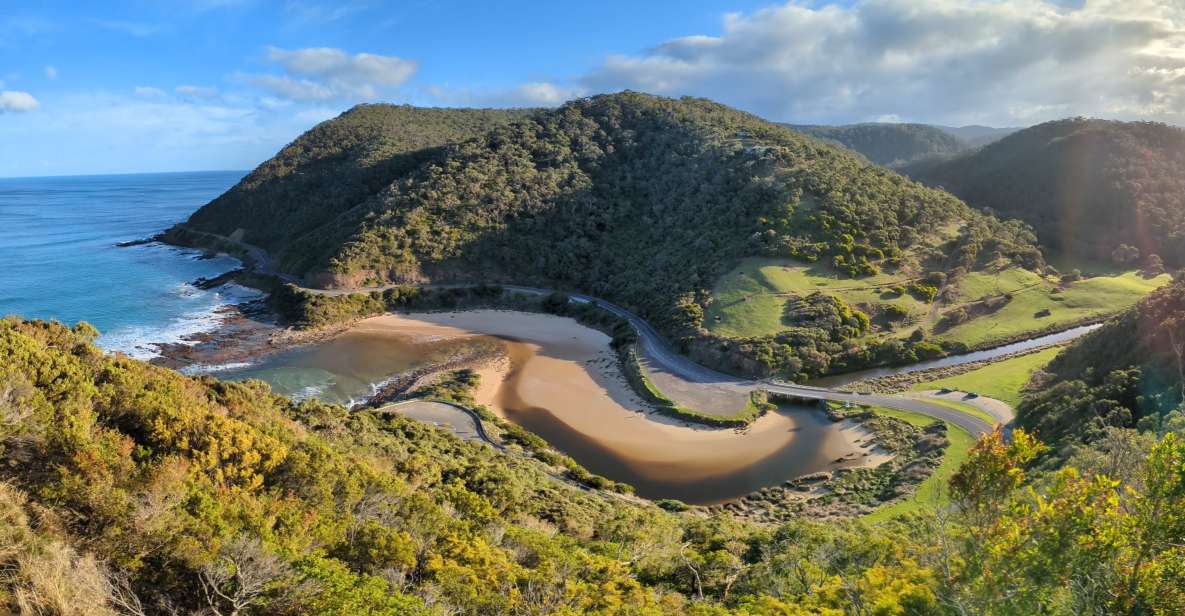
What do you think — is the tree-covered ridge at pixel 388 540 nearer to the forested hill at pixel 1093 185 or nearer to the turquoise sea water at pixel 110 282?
the turquoise sea water at pixel 110 282

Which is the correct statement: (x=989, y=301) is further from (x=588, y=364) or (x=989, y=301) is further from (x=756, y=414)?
(x=588, y=364)

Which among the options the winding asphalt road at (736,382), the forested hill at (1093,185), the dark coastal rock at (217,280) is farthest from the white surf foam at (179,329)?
the forested hill at (1093,185)

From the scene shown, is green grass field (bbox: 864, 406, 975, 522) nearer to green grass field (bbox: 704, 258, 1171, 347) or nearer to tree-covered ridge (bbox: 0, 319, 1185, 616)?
tree-covered ridge (bbox: 0, 319, 1185, 616)

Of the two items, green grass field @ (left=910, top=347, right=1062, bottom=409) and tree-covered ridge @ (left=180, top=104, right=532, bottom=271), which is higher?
tree-covered ridge @ (left=180, top=104, right=532, bottom=271)

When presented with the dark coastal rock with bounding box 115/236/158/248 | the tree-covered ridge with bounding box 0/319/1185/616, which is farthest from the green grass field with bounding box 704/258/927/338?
the dark coastal rock with bounding box 115/236/158/248

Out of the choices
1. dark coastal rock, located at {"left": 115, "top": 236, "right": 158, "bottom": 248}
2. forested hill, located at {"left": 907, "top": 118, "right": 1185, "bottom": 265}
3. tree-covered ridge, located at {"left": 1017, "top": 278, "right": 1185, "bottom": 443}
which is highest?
forested hill, located at {"left": 907, "top": 118, "right": 1185, "bottom": 265}

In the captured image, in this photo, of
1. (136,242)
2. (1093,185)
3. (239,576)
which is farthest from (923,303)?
(136,242)

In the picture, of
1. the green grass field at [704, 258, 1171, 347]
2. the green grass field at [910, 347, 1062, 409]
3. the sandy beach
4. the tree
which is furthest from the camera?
the green grass field at [704, 258, 1171, 347]
